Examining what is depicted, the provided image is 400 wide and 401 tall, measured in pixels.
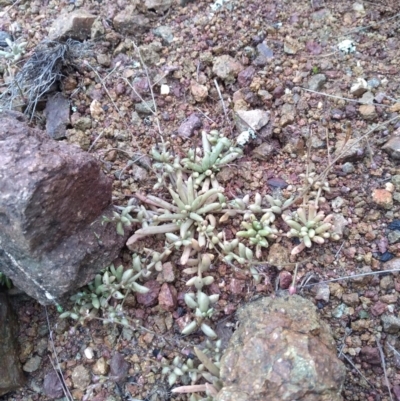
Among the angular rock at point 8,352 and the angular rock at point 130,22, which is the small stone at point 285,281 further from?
the angular rock at point 130,22

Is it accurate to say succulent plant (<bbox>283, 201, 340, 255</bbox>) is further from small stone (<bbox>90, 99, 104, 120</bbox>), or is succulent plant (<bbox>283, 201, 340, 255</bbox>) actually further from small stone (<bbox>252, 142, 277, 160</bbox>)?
small stone (<bbox>90, 99, 104, 120</bbox>)

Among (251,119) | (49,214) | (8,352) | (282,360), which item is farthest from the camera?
(251,119)

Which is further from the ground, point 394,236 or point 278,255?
point 278,255

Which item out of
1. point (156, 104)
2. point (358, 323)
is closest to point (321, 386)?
point (358, 323)

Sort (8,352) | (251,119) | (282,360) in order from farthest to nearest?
(251,119) < (8,352) < (282,360)

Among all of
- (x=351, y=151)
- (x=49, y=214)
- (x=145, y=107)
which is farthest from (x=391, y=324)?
(x=145, y=107)

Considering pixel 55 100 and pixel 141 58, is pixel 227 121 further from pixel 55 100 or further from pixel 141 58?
pixel 55 100

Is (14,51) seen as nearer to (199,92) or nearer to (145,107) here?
(145,107)

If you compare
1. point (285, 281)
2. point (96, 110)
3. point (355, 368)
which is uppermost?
point (96, 110)
